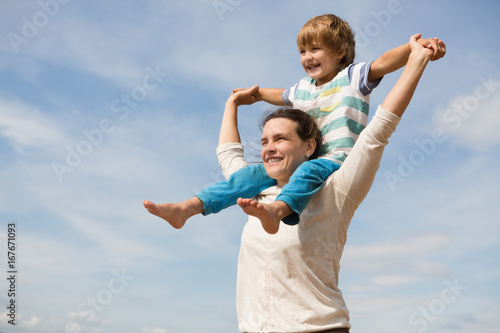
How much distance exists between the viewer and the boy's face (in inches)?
143

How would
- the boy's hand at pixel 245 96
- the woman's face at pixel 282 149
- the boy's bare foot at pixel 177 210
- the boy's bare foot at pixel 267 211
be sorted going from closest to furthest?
the boy's bare foot at pixel 267 211, the boy's bare foot at pixel 177 210, the woman's face at pixel 282 149, the boy's hand at pixel 245 96

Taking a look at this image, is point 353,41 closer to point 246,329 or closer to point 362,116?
point 362,116

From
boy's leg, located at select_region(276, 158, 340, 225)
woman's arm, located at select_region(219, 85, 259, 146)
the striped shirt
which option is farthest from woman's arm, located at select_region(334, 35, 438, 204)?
woman's arm, located at select_region(219, 85, 259, 146)

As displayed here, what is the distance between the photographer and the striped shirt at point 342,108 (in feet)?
10.7

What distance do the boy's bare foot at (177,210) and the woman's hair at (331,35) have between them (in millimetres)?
1495

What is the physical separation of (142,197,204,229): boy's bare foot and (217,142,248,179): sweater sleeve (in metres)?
0.44

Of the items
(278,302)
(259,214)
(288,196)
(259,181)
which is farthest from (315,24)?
(278,302)

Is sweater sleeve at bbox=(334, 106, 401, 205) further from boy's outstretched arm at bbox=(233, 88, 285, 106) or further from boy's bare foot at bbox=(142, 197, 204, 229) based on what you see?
boy's outstretched arm at bbox=(233, 88, 285, 106)

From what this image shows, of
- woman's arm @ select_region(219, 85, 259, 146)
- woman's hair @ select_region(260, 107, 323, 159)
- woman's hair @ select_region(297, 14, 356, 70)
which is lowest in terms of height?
woman's hair @ select_region(260, 107, 323, 159)

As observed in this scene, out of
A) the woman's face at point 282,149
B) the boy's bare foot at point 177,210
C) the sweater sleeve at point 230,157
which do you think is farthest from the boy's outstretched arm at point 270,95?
the boy's bare foot at point 177,210

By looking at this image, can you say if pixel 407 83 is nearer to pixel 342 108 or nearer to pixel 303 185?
pixel 342 108

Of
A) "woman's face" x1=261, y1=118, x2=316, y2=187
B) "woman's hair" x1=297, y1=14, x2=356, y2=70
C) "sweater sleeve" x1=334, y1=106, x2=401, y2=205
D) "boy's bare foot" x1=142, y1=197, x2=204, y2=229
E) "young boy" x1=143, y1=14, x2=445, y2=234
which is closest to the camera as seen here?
"sweater sleeve" x1=334, y1=106, x2=401, y2=205

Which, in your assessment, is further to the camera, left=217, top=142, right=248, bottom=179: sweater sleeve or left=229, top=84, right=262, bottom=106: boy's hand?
left=229, top=84, right=262, bottom=106: boy's hand

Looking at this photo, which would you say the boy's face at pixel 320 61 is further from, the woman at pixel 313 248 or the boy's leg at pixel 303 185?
the boy's leg at pixel 303 185
